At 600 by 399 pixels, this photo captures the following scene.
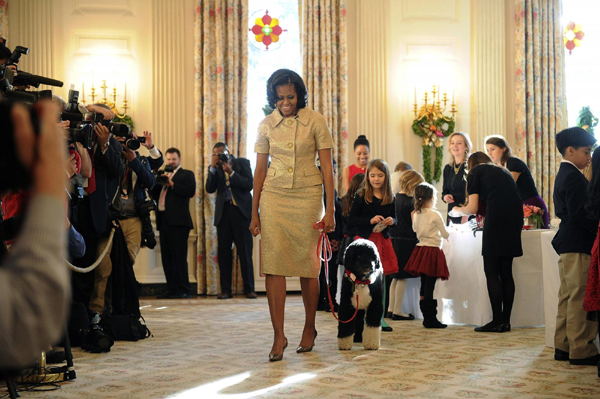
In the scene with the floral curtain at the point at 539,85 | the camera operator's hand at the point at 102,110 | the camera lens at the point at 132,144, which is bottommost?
the camera lens at the point at 132,144

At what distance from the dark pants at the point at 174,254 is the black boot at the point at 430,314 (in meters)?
3.45

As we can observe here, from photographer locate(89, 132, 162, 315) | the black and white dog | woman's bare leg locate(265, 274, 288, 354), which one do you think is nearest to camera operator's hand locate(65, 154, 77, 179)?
photographer locate(89, 132, 162, 315)

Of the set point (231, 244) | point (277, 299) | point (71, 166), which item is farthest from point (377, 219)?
point (231, 244)

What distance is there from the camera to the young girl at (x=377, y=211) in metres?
5.10

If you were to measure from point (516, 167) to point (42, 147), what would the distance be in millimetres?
5198

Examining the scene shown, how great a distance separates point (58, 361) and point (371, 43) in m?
6.22

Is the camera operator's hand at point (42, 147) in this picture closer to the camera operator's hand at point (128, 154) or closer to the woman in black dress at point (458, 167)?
the camera operator's hand at point (128, 154)

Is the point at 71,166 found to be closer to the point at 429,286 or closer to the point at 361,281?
the point at 361,281

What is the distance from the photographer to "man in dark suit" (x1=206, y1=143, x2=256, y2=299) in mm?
7785

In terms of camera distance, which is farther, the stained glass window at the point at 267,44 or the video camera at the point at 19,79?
the stained glass window at the point at 267,44

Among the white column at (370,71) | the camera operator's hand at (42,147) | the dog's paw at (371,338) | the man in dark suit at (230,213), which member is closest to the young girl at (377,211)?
the dog's paw at (371,338)

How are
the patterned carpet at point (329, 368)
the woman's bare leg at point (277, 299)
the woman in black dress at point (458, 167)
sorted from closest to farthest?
1. the patterned carpet at point (329, 368)
2. the woman's bare leg at point (277, 299)
3. the woman in black dress at point (458, 167)

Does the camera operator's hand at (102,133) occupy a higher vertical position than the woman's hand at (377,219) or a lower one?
higher

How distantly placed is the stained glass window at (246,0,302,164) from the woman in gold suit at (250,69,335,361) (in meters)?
4.83
